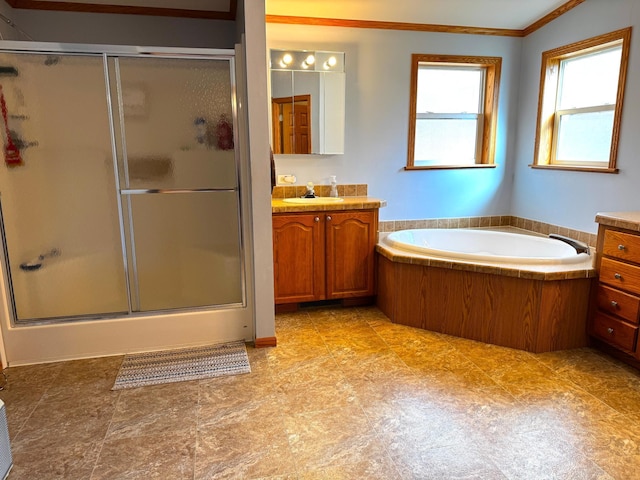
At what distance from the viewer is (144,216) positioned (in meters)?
2.75

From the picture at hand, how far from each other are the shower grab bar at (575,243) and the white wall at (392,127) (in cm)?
85

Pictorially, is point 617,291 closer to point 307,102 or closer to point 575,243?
point 575,243

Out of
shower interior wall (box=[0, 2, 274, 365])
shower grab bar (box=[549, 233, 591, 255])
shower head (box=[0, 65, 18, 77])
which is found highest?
shower head (box=[0, 65, 18, 77])

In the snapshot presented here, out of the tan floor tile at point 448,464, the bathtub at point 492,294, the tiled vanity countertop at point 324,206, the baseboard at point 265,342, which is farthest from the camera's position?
the tiled vanity countertop at point 324,206

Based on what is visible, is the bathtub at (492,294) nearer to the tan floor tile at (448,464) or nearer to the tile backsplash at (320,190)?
the tile backsplash at (320,190)

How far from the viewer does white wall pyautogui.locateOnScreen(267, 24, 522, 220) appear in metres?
3.79

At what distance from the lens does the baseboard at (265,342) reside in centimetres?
293

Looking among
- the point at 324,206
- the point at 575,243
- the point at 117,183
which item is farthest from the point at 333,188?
the point at 575,243

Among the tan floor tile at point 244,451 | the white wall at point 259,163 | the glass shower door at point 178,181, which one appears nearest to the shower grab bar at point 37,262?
the glass shower door at point 178,181

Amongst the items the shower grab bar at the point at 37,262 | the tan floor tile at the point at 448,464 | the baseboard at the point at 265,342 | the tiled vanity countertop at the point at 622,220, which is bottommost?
the tan floor tile at the point at 448,464

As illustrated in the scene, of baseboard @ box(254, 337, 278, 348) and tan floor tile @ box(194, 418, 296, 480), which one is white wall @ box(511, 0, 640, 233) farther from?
tan floor tile @ box(194, 418, 296, 480)

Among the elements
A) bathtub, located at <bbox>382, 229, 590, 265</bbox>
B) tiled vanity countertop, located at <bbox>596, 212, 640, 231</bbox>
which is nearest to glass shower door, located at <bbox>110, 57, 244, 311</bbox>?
bathtub, located at <bbox>382, 229, 590, 265</bbox>

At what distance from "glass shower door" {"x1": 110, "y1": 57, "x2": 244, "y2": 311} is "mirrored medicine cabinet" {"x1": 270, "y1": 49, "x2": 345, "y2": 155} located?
1.02m

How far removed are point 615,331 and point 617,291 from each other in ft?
0.79
